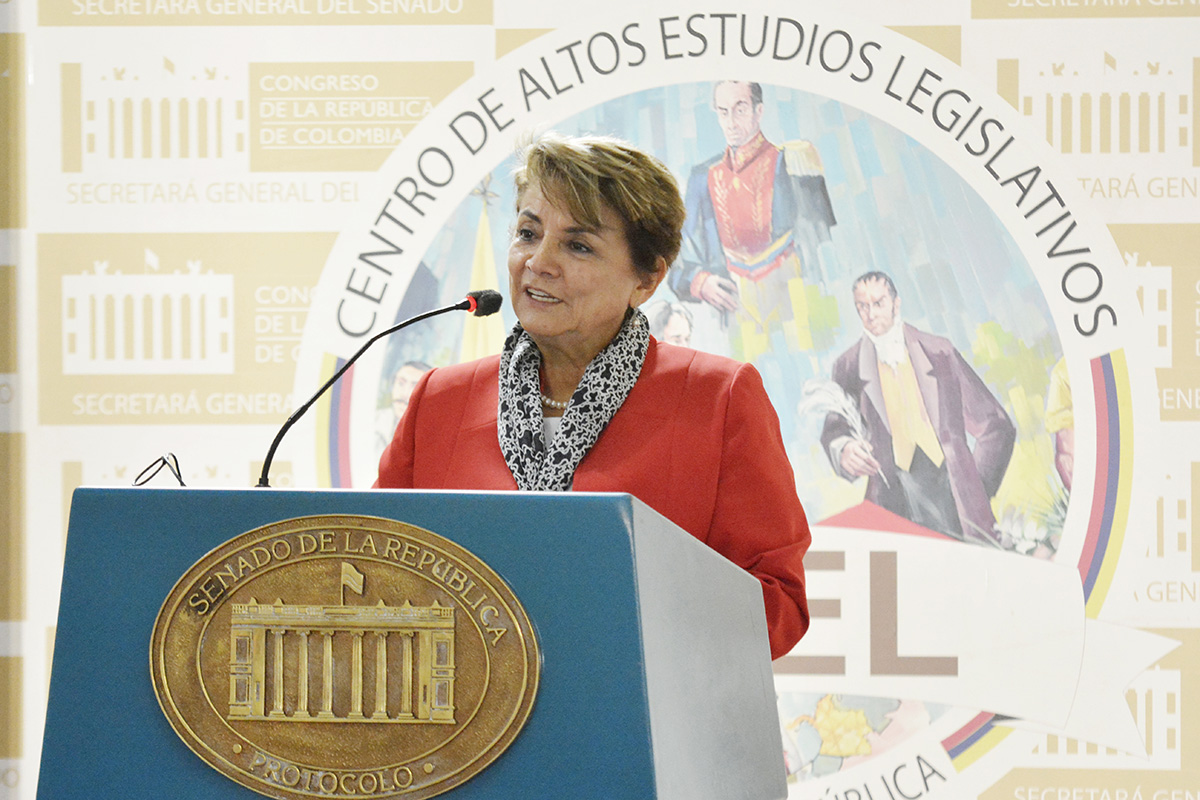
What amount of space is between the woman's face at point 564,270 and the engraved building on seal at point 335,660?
741mm

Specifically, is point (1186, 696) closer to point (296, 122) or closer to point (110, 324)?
point (296, 122)

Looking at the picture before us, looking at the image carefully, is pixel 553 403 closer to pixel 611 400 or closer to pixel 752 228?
pixel 611 400

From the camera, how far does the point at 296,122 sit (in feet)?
9.59

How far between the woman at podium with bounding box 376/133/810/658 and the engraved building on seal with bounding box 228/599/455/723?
2.00 feet

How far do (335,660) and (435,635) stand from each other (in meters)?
0.08

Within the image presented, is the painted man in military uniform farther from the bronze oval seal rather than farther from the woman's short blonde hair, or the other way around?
the bronze oval seal

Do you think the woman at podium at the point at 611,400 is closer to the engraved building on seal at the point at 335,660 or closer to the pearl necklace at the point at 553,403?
the pearl necklace at the point at 553,403

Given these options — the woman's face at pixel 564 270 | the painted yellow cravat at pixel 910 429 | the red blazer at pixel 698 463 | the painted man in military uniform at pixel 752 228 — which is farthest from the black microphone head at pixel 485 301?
the painted yellow cravat at pixel 910 429

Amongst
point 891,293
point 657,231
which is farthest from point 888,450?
point 657,231

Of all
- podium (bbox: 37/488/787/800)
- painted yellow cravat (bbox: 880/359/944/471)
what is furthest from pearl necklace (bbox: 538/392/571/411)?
painted yellow cravat (bbox: 880/359/944/471)

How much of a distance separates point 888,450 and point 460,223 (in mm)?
1150

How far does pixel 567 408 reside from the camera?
156cm

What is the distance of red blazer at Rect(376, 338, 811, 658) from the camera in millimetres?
1488

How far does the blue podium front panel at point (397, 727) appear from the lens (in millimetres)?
843
